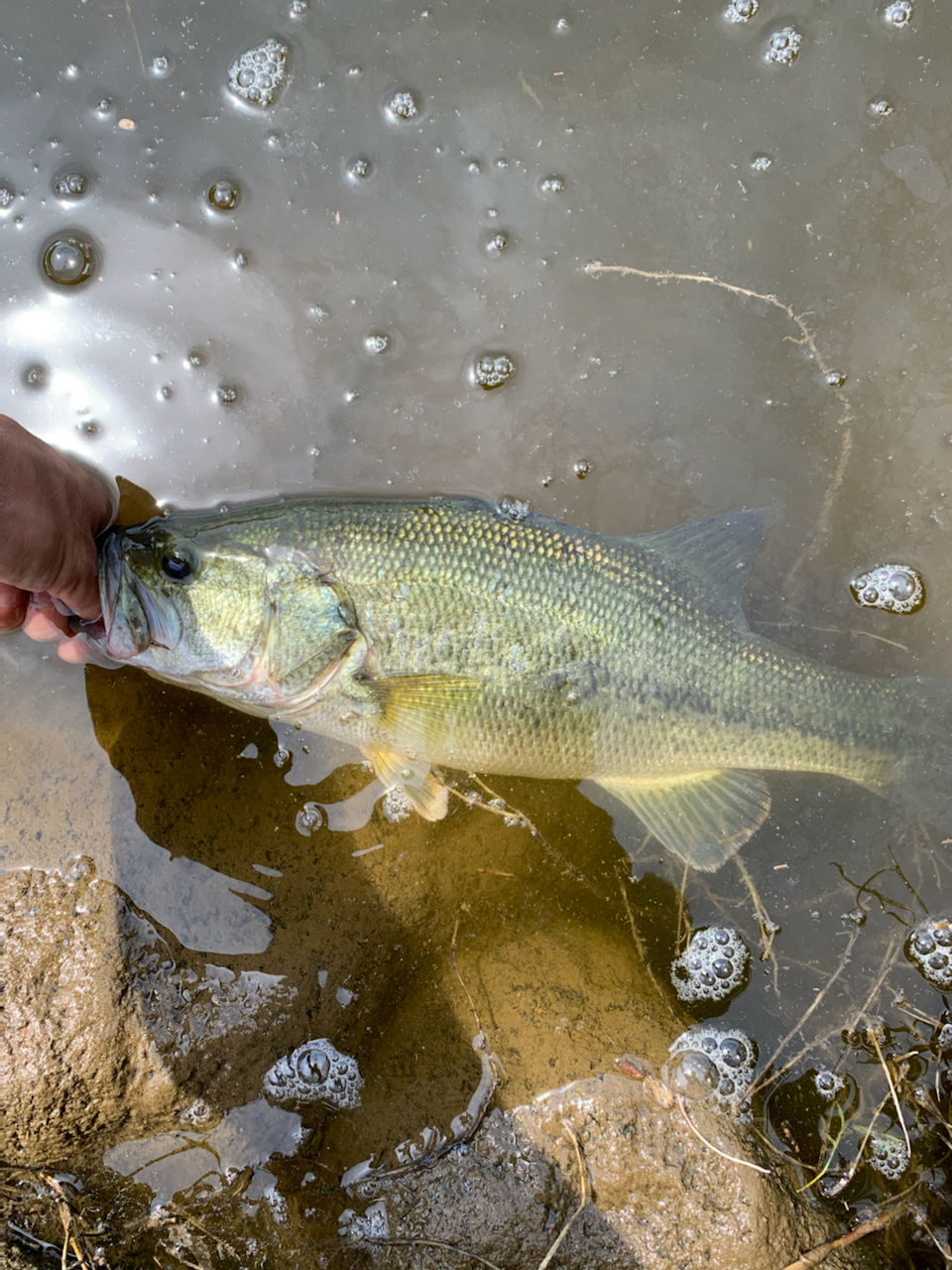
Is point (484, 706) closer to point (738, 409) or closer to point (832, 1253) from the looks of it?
point (738, 409)

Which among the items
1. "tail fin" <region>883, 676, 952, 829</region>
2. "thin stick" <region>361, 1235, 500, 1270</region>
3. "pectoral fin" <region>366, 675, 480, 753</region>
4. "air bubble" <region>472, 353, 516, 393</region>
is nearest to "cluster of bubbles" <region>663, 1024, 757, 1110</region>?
"thin stick" <region>361, 1235, 500, 1270</region>

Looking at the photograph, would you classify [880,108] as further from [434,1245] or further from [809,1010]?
[434,1245]

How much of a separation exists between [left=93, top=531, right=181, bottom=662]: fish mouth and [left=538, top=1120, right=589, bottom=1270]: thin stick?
240 cm

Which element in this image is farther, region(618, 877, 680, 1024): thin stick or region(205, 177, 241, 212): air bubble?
region(618, 877, 680, 1024): thin stick

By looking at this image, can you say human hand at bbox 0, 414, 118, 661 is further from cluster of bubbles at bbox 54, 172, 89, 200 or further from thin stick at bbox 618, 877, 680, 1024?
thin stick at bbox 618, 877, 680, 1024

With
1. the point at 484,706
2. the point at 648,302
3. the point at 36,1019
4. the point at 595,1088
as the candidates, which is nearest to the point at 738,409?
the point at 648,302

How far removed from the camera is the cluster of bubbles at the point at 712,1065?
291cm

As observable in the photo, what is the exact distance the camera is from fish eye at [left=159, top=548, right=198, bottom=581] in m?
2.51

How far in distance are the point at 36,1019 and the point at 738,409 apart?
3626 millimetres

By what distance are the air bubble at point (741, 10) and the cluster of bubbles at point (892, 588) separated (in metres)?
2.44

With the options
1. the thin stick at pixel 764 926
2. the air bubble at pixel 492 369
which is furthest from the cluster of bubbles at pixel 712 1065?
the air bubble at pixel 492 369

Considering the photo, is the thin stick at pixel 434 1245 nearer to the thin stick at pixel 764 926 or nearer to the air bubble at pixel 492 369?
the thin stick at pixel 764 926

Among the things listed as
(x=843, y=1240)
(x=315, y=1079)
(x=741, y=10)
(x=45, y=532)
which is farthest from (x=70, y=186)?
(x=843, y=1240)

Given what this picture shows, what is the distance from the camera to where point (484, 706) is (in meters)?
2.67
